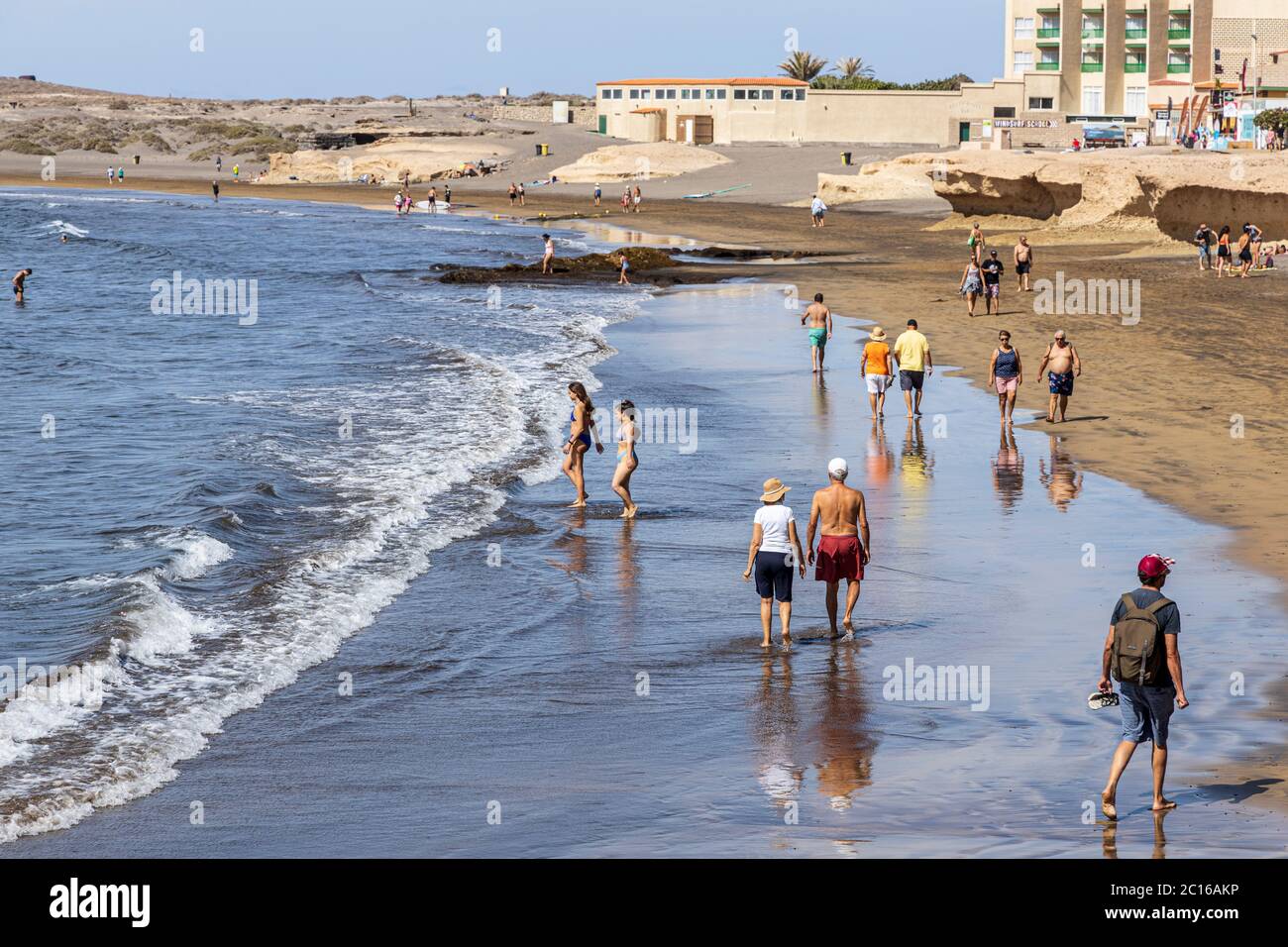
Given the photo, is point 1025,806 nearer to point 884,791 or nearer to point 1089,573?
point 884,791

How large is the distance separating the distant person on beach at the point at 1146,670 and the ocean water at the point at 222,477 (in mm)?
6065

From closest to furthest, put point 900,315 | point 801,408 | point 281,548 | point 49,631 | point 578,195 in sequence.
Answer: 1. point 49,631
2. point 281,548
3. point 801,408
4. point 900,315
5. point 578,195

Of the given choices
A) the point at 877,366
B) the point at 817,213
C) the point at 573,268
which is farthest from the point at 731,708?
the point at 817,213

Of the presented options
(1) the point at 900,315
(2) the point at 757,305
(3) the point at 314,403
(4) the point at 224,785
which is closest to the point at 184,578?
(4) the point at 224,785

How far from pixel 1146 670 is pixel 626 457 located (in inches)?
353

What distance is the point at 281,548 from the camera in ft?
53.1

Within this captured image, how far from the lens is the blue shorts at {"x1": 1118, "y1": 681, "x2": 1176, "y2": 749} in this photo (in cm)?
885

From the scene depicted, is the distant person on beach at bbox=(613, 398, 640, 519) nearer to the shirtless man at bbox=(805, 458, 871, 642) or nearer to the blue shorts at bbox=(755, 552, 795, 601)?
the shirtless man at bbox=(805, 458, 871, 642)

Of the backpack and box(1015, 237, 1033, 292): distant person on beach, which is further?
box(1015, 237, 1033, 292): distant person on beach

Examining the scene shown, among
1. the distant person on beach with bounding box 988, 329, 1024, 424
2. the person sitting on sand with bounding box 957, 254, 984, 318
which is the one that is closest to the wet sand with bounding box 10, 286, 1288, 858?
the distant person on beach with bounding box 988, 329, 1024, 424

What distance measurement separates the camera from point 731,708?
1104cm

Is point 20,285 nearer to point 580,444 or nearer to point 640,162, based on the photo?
point 580,444

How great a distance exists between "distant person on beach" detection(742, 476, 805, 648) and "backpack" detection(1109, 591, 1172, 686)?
3.89m

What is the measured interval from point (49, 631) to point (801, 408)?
13663 mm
